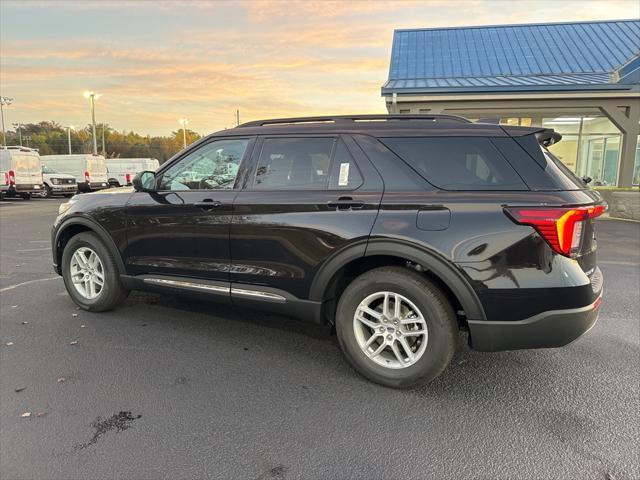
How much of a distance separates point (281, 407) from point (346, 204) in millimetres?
1428

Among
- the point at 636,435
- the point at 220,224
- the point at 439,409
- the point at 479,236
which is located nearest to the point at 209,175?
the point at 220,224

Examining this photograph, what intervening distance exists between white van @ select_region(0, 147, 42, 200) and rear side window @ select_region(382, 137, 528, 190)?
74.4ft

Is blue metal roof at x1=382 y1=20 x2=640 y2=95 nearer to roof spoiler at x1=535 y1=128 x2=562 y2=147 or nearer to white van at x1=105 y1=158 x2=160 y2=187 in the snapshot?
roof spoiler at x1=535 y1=128 x2=562 y2=147

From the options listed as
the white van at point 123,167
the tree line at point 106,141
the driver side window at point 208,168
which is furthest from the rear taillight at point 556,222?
the tree line at point 106,141

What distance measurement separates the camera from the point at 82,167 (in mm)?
26547

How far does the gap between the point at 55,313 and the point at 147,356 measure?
173 cm

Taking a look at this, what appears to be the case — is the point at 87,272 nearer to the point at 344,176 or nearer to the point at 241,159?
the point at 241,159

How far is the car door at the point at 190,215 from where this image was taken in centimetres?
381

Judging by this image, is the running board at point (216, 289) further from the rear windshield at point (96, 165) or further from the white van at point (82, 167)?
the rear windshield at point (96, 165)

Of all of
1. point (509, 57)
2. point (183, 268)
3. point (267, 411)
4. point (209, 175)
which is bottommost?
point (267, 411)

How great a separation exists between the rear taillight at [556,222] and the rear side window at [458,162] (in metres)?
0.19

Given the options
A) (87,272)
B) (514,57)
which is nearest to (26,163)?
(87,272)

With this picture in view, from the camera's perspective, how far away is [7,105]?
5731cm

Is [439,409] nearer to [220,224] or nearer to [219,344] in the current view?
[219,344]
